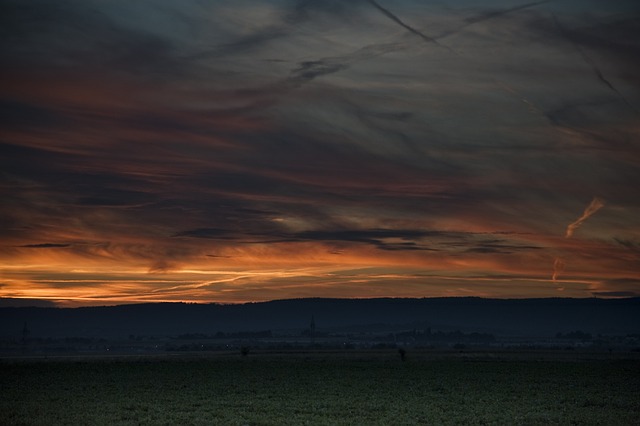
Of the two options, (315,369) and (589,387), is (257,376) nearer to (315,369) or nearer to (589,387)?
(315,369)

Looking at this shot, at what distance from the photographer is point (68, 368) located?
78188 mm

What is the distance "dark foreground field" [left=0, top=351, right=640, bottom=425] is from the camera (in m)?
36.1

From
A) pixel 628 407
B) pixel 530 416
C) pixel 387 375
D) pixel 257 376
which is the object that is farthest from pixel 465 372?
pixel 530 416

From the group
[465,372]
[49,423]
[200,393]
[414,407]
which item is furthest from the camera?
[465,372]

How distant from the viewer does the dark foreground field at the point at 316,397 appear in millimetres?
36062

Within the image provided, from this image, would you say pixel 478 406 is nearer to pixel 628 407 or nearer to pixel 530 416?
pixel 530 416

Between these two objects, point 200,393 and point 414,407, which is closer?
point 414,407

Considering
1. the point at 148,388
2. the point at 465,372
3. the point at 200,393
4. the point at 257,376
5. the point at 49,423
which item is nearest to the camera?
the point at 49,423

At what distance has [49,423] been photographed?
33.7 meters

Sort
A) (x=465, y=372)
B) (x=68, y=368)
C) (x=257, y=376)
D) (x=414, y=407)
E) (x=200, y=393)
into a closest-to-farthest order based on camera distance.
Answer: (x=414, y=407) < (x=200, y=393) < (x=257, y=376) < (x=465, y=372) < (x=68, y=368)

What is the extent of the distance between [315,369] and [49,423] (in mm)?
44755

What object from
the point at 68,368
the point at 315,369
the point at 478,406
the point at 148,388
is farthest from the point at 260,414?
the point at 68,368

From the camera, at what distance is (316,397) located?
4612 cm

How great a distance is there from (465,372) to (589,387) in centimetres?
1852
